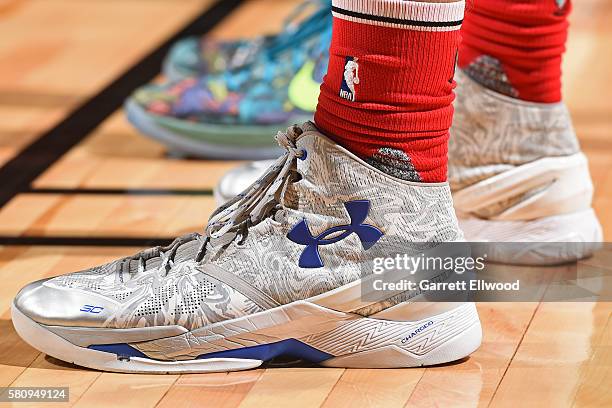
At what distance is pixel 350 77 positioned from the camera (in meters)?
1.24

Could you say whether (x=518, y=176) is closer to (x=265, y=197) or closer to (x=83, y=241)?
(x=265, y=197)

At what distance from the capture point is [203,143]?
2.14m

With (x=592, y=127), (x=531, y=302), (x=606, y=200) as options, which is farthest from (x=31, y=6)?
(x=531, y=302)

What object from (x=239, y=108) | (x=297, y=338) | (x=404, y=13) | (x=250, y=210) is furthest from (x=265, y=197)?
(x=239, y=108)

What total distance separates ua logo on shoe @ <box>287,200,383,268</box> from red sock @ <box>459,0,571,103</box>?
A: 1.30ft

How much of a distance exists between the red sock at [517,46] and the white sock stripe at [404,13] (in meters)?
Result: 0.32

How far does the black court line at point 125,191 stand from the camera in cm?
197

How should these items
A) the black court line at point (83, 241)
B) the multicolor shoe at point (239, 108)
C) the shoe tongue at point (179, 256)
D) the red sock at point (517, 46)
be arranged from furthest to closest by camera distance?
1. the multicolor shoe at point (239, 108)
2. the black court line at point (83, 241)
3. the red sock at point (517, 46)
4. the shoe tongue at point (179, 256)

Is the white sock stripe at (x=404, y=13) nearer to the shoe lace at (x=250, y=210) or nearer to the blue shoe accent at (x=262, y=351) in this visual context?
the shoe lace at (x=250, y=210)

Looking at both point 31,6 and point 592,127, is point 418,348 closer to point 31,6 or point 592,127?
point 592,127

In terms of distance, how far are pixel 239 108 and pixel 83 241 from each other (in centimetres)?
50

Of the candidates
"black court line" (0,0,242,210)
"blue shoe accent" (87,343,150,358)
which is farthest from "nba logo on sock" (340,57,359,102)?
"black court line" (0,0,242,210)

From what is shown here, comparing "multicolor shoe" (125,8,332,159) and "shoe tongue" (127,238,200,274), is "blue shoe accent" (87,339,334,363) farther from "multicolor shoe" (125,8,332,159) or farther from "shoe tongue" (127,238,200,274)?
"multicolor shoe" (125,8,332,159)

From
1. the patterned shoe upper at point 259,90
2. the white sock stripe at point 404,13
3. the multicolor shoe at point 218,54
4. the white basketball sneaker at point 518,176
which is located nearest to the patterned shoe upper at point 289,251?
the white sock stripe at point 404,13
